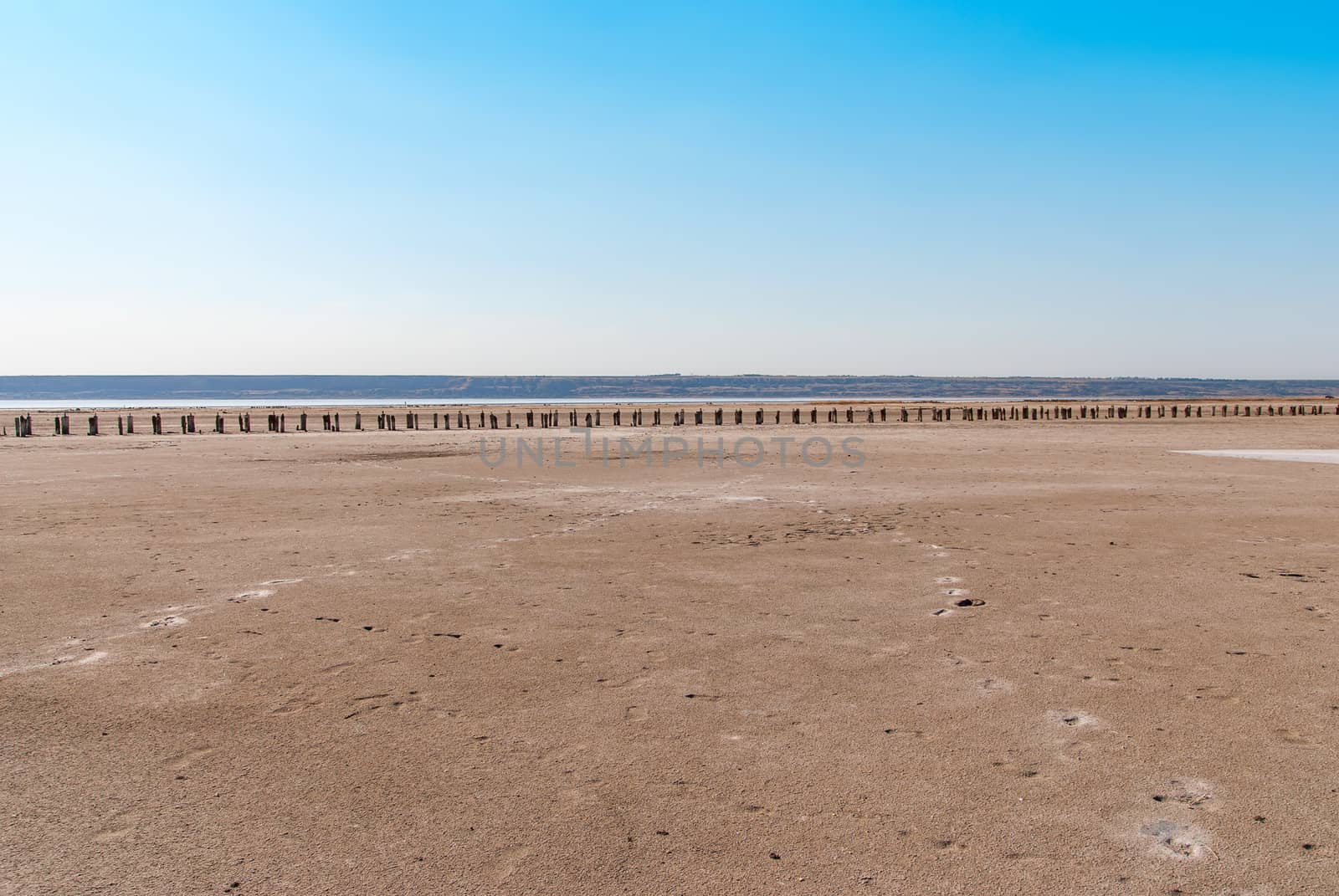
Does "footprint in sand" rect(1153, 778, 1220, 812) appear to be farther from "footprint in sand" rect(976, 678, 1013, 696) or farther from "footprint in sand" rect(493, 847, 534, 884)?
"footprint in sand" rect(493, 847, 534, 884)

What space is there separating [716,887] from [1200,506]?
1618cm

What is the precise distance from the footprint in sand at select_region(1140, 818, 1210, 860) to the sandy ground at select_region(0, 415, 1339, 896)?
0.06 ft

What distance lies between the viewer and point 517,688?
22.5ft

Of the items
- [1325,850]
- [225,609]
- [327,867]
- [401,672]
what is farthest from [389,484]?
[1325,850]

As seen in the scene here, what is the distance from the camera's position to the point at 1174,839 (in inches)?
176

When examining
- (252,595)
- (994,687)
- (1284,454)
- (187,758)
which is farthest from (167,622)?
(1284,454)

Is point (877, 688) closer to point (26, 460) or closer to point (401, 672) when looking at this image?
point (401, 672)

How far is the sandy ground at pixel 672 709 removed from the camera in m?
4.37

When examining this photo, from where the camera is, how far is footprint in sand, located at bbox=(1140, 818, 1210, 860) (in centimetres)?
434

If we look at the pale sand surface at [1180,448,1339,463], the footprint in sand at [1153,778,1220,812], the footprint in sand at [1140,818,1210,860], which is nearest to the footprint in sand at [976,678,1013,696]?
the footprint in sand at [1153,778,1220,812]

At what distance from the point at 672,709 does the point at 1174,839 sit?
3204 mm

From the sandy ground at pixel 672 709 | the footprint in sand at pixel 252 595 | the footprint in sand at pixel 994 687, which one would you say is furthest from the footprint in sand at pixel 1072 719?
the footprint in sand at pixel 252 595

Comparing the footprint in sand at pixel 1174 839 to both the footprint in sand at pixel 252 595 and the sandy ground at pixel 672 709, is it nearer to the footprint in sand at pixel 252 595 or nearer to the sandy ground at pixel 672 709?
the sandy ground at pixel 672 709

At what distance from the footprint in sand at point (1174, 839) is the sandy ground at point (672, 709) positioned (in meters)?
0.02
